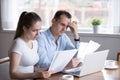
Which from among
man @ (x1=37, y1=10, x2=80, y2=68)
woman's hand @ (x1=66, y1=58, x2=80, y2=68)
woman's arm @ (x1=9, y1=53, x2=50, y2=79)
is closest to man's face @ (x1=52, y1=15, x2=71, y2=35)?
man @ (x1=37, y1=10, x2=80, y2=68)

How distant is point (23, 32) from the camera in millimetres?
1796

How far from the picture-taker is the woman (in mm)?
1647

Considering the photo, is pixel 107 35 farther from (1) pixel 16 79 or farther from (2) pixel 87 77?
(1) pixel 16 79

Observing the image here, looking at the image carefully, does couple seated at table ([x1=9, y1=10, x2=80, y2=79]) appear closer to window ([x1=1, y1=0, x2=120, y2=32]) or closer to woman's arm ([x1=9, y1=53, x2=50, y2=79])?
woman's arm ([x1=9, y1=53, x2=50, y2=79])

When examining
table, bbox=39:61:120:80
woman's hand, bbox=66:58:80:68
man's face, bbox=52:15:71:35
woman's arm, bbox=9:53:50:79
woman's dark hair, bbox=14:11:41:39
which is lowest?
table, bbox=39:61:120:80

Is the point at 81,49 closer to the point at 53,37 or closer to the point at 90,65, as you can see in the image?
the point at 53,37

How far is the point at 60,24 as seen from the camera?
210 centimetres

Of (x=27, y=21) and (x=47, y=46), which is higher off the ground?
(x=27, y=21)

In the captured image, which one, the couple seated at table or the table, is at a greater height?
the couple seated at table

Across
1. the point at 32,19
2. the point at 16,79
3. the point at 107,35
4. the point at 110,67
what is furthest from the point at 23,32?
the point at 107,35

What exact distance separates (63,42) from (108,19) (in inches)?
48.2

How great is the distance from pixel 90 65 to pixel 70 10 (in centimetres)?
186

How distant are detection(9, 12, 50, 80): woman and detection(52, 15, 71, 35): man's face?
1.08 ft

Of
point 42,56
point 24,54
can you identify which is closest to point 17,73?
point 24,54
